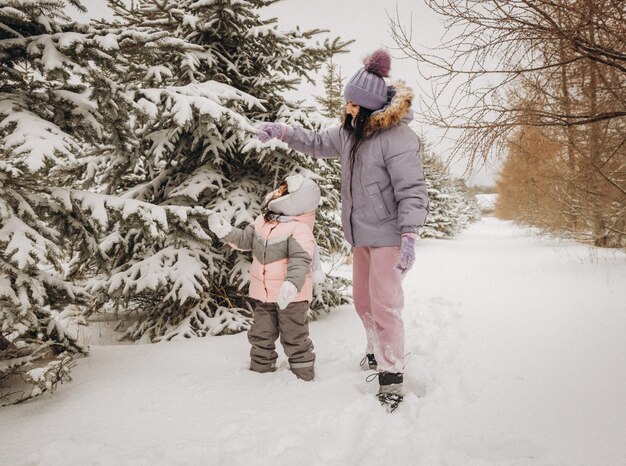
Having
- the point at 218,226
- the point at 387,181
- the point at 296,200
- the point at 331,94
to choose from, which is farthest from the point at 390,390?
the point at 331,94

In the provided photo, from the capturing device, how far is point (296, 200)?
3.06m

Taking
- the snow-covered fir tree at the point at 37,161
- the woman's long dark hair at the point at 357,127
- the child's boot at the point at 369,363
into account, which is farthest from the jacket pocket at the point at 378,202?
the snow-covered fir tree at the point at 37,161

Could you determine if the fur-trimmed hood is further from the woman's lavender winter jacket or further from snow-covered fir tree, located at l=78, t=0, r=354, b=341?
snow-covered fir tree, located at l=78, t=0, r=354, b=341

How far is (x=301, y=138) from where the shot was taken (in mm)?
3230

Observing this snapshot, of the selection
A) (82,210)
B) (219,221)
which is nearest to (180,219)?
(219,221)

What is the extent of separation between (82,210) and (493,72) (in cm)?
343

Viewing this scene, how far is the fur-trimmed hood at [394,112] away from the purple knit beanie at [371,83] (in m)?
0.08

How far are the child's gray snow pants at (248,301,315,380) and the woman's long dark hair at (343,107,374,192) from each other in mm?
1315

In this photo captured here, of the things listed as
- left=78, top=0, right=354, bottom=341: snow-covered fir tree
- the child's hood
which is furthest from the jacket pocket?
left=78, top=0, right=354, bottom=341: snow-covered fir tree

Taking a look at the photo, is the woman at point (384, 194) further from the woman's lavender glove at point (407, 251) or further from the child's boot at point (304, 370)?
the child's boot at point (304, 370)

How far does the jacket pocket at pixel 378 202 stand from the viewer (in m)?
2.75

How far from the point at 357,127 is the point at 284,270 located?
4.33 feet

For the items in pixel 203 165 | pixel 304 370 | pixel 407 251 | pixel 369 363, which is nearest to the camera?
pixel 407 251

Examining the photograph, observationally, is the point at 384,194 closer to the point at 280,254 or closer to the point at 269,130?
the point at 280,254
